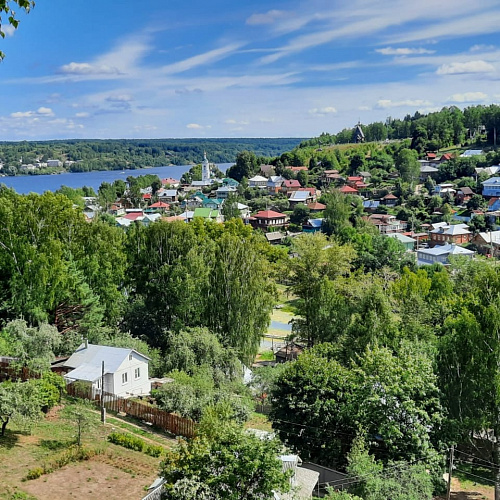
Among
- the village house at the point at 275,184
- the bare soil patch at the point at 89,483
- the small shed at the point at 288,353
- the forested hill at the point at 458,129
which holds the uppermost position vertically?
the forested hill at the point at 458,129

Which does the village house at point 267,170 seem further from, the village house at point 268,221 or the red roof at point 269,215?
the red roof at point 269,215

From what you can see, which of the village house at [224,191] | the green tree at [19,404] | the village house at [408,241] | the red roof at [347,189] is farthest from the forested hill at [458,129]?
the green tree at [19,404]

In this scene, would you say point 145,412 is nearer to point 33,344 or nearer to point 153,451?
point 153,451

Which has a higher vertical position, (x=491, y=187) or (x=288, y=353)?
(x=491, y=187)

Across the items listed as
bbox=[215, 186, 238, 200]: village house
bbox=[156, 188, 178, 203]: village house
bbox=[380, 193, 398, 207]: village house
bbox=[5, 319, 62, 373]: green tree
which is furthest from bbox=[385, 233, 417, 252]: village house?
bbox=[156, 188, 178, 203]: village house

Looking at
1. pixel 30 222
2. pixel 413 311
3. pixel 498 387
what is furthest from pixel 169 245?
pixel 498 387

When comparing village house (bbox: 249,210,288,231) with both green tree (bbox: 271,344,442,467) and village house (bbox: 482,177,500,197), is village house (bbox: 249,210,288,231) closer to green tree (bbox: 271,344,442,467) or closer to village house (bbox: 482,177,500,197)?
village house (bbox: 482,177,500,197)

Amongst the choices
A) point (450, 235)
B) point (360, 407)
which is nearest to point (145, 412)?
point (360, 407)
